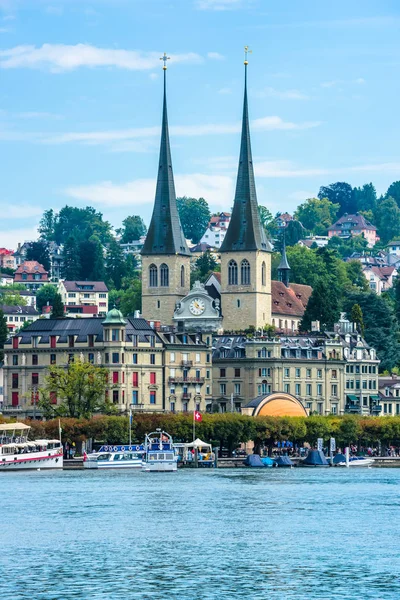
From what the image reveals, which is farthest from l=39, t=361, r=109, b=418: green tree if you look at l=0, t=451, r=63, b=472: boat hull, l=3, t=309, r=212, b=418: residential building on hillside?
l=0, t=451, r=63, b=472: boat hull

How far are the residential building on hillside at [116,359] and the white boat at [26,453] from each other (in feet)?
66.3

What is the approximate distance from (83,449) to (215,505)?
5786cm

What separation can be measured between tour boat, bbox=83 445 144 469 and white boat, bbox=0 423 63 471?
263 centimetres

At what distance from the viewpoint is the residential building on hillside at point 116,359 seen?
598 ft

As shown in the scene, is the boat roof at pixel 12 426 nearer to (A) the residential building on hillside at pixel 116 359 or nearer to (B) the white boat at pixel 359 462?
(A) the residential building on hillside at pixel 116 359

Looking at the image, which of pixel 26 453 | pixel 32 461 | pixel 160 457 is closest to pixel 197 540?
pixel 32 461

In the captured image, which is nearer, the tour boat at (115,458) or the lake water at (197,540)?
the lake water at (197,540)

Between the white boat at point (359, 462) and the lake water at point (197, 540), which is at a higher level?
the white boat at point (359, 462)

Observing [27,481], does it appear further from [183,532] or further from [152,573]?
[152,573]

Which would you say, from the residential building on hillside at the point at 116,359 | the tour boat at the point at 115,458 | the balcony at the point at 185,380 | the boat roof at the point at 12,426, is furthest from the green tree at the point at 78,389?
the balcony at the point at 185,380

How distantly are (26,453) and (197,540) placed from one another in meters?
63.5

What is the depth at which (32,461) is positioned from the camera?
15475cm

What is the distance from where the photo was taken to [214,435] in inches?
6841

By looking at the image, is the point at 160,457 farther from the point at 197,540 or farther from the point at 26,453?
the point at 197,540
